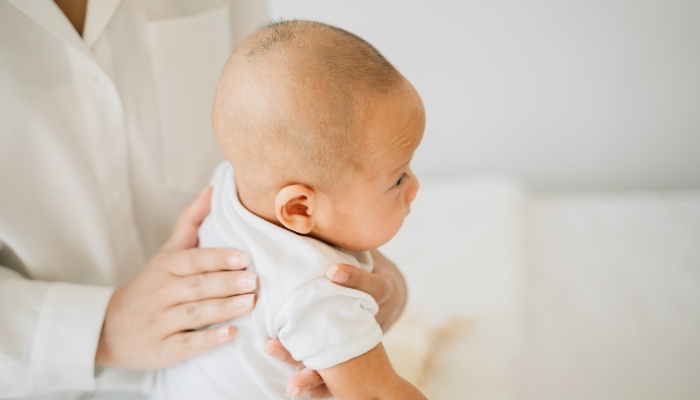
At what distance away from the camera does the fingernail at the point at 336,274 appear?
0.77 meters

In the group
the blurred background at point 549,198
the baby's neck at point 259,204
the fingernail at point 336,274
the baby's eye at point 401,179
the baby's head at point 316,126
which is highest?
the baby's head at point 316,126

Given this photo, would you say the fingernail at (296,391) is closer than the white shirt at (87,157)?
Yes

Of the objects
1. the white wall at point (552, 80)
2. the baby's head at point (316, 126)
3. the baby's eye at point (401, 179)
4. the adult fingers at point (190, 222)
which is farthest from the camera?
the white wall at point (552, 80)

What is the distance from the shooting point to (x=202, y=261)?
2.85 ft

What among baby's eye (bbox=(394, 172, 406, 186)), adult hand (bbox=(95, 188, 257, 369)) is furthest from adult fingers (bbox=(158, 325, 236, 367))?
baby's eye (bbox=(394, 172, 406, 186))

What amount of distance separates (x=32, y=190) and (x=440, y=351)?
33.4 inches

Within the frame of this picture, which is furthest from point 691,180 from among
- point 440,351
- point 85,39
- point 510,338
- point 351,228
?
point 85,39

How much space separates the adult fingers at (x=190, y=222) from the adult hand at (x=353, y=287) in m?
0.30

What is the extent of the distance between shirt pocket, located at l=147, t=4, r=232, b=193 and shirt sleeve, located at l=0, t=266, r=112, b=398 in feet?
1.06

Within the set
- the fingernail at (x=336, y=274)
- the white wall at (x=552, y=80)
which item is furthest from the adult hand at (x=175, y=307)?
the white wall at (x=552, y=80)

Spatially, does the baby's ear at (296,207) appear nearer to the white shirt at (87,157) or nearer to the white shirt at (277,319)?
the white shirt at (277,319)

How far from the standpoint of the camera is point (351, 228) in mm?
837

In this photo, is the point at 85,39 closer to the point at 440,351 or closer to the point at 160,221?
the point at 160,221

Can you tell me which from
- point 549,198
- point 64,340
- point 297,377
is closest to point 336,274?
point 297,377
